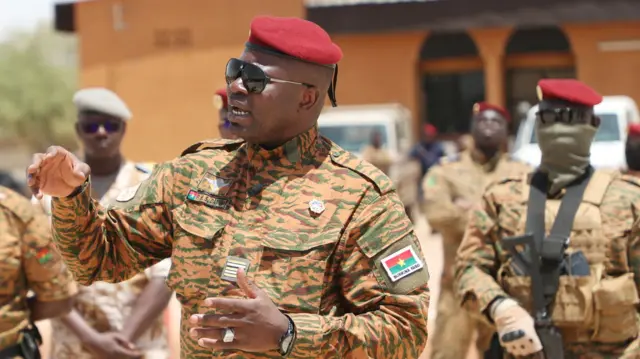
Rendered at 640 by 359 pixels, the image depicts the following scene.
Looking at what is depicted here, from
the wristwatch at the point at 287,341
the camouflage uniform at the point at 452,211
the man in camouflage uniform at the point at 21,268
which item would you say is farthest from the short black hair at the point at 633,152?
the wristwatch at the point at 287,341

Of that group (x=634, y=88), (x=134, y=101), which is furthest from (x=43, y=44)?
(x=634, y=88)

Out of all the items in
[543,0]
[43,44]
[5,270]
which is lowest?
[43,44]

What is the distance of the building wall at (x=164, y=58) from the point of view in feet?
77.3

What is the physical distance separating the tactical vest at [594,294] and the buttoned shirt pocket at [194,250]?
1876mm

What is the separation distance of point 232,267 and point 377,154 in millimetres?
13271

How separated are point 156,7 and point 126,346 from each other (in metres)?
20.1

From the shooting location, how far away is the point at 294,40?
2859mm

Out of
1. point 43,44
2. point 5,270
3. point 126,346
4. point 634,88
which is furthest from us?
point 43,44

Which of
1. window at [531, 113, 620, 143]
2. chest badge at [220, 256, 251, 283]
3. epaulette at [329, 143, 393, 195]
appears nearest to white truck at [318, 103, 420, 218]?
window at [531, 113, 620, 143]

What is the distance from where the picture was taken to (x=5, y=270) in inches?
163

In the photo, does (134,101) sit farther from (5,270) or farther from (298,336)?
(298,336)

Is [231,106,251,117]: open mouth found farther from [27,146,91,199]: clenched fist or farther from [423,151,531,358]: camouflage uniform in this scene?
[423,151,531,358]: camouflage uniform

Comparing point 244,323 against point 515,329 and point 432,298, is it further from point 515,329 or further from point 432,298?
point 432,298

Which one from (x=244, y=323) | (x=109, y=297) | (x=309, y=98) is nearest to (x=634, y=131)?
(x=109, y=297)
